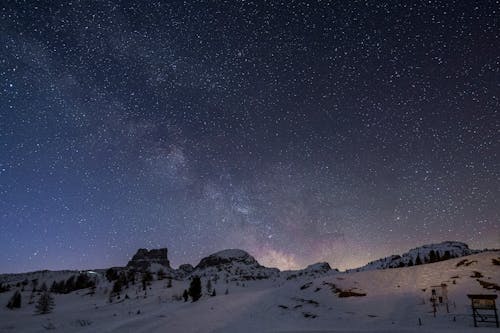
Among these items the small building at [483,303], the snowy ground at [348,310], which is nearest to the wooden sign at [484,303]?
the small building at [483,303]

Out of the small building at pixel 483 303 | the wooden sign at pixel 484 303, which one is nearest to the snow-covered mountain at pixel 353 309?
the small building at pixel 483 303

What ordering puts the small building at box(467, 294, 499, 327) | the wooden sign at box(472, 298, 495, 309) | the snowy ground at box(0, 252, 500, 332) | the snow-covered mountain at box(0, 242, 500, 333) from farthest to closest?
the snow-covered mountain at box(0, 242, 500, 333)
the snowy ground at box(0, 252, 500, 332)
the wooden sign at box(472, 298, 495, 309)
the small building at box(467, 294, 499, 327)

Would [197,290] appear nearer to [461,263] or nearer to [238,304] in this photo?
[238,304]

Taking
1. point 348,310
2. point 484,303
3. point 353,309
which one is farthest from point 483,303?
point 348,310

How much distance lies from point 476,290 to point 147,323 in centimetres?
3777

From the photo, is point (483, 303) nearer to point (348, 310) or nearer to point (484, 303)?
point (484, 303)

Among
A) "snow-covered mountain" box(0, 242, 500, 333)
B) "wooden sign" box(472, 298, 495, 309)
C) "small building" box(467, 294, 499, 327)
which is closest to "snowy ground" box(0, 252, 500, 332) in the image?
"snow-covered mountain" box(0, 242, 500, 333)

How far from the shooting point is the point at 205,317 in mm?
41156

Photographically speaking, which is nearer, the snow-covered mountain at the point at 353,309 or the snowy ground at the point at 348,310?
the snowy ground at the point at 348,310

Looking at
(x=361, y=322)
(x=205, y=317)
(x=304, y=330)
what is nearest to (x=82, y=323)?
(x=205, y=317)

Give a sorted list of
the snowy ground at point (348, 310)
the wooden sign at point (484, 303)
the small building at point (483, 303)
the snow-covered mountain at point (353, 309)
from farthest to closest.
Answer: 1. the snow-covered mountain at point (353, 309)
2. the snowy ground at point (348, 310)
3. the wooden sign at point (484, 303)
4. the small building at point (483, 303)

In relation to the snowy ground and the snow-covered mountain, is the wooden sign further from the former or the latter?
the snow-covered mountain

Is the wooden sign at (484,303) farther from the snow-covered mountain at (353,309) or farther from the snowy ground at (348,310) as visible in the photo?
the snow-covered mountain at (353,309)

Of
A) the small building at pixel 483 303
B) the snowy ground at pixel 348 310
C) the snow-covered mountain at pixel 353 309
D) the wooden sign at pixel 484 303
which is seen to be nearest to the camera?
the small building at pixel 483 303
